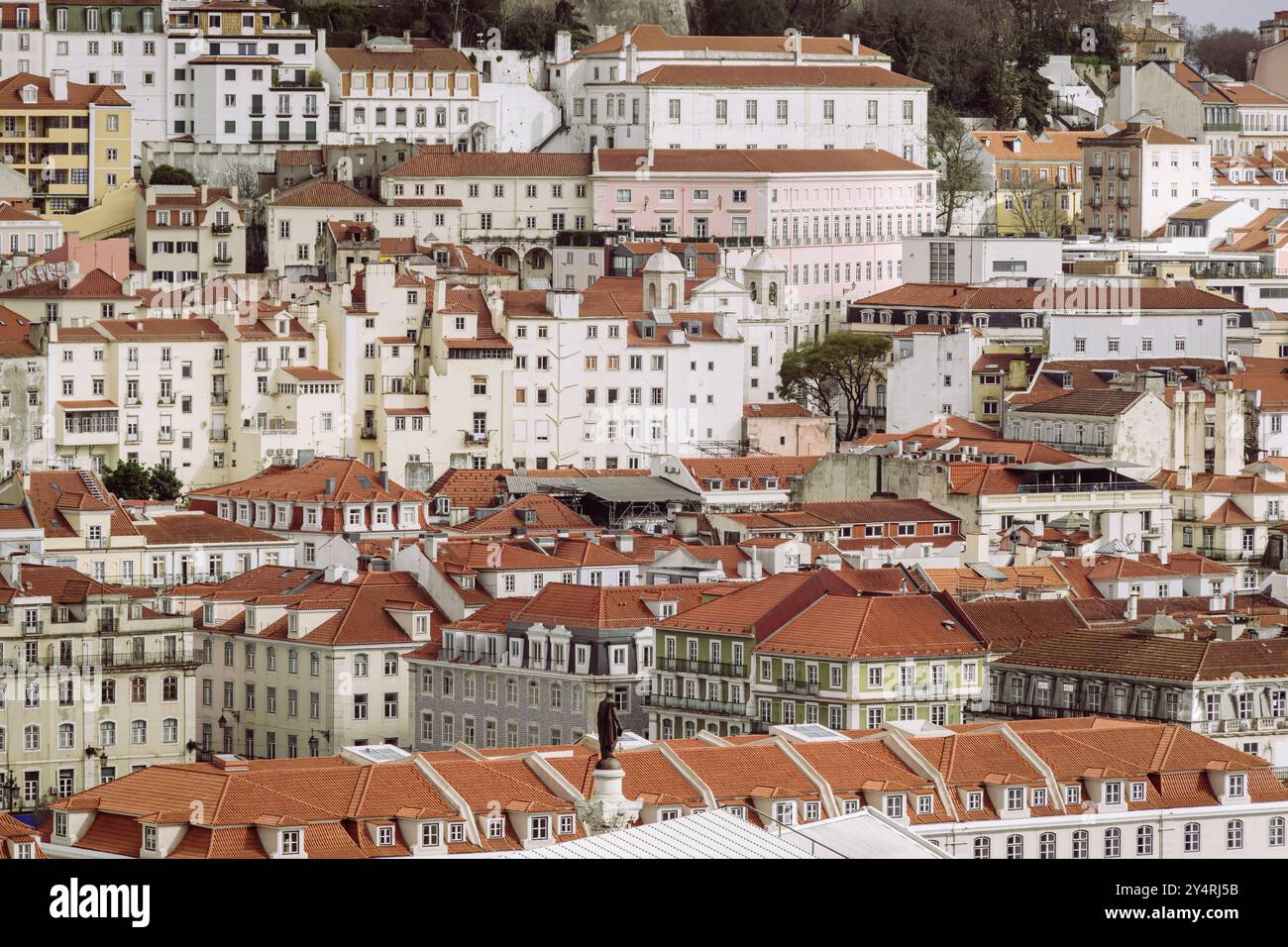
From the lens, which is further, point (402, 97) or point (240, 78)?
point (402, 97)

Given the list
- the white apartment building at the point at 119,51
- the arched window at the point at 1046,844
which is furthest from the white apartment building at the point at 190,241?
the arched window at the point at 1046,844

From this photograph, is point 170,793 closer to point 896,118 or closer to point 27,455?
point 27,455

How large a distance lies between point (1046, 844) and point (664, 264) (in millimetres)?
46187

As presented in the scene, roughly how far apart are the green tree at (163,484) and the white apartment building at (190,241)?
437 inches

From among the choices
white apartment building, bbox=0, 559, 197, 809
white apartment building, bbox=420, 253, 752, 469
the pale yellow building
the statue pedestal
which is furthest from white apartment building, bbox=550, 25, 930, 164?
the statue pedestal

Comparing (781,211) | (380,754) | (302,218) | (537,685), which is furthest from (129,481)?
(380,754)

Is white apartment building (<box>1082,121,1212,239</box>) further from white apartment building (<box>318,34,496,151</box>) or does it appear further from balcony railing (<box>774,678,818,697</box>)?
balcony railing (<box>774,678,818,697</box>)

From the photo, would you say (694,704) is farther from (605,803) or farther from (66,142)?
(66,142)

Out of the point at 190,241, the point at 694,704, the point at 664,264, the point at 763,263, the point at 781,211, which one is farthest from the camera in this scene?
the point at 781,211

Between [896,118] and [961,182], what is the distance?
11.3 ft

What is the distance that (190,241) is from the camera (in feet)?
274

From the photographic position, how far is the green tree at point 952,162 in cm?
10500

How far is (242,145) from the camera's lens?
301 feet
